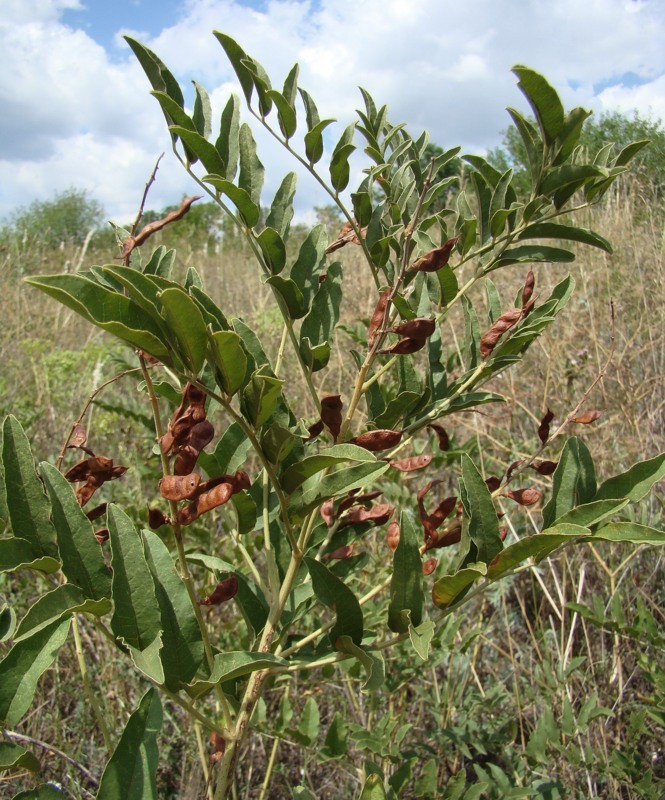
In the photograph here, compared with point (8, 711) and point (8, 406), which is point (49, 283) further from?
point (8, 406)

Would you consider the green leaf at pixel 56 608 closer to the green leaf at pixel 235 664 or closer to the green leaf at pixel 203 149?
the green leaf at pixel 235 664

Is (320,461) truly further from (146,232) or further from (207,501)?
(146,232)

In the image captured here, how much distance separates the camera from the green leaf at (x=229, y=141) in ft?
2.58

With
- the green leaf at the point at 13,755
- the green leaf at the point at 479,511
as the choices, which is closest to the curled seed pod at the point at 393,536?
the green leaf at the point at 479,511

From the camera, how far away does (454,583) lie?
711mm

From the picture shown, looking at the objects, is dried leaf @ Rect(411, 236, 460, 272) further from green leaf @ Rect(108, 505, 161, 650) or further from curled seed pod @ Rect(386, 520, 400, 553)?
green leaf @ Rect(108, 505, 161, 650)

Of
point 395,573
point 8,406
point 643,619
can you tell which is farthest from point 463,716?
point 8,406

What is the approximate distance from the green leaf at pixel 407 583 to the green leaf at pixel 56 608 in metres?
0.30

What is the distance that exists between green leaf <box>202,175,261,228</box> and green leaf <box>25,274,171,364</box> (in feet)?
0.58

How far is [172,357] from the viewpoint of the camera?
2.13 feet

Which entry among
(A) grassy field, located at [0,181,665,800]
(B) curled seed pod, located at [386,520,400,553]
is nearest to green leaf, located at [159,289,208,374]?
(B) curled seed pod, located at [386,520,400,553]

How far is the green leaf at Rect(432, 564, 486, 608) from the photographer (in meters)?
0.69

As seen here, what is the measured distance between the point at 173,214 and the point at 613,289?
9.80 ft

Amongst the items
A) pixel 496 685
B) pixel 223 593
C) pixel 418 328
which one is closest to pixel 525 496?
pixel 418 328
